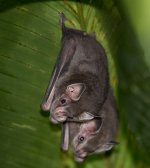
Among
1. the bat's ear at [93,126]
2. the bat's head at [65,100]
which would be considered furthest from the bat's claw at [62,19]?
the bat's ear at [93,126]

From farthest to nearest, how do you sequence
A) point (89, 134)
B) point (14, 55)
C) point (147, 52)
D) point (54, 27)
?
point (89, 134) → point (54, 27) → point (14, 55) → point (147, 52)

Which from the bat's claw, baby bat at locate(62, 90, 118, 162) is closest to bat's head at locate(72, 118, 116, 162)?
baby bat at locate(62, 90, 118, 162)

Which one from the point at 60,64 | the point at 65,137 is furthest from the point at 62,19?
the point at 65,137

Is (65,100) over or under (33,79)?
under

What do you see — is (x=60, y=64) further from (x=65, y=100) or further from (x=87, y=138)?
(x=87, y=138)

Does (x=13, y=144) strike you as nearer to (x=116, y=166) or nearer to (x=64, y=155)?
(x=64, y=155)

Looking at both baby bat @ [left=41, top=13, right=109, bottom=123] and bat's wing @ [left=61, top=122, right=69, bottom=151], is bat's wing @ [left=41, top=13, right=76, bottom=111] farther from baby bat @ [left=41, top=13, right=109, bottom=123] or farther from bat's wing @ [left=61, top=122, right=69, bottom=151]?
bat's wing @ [left=61, top=122, right=69, bottom=151]

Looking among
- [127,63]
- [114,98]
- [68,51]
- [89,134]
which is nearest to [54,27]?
[68,51]
